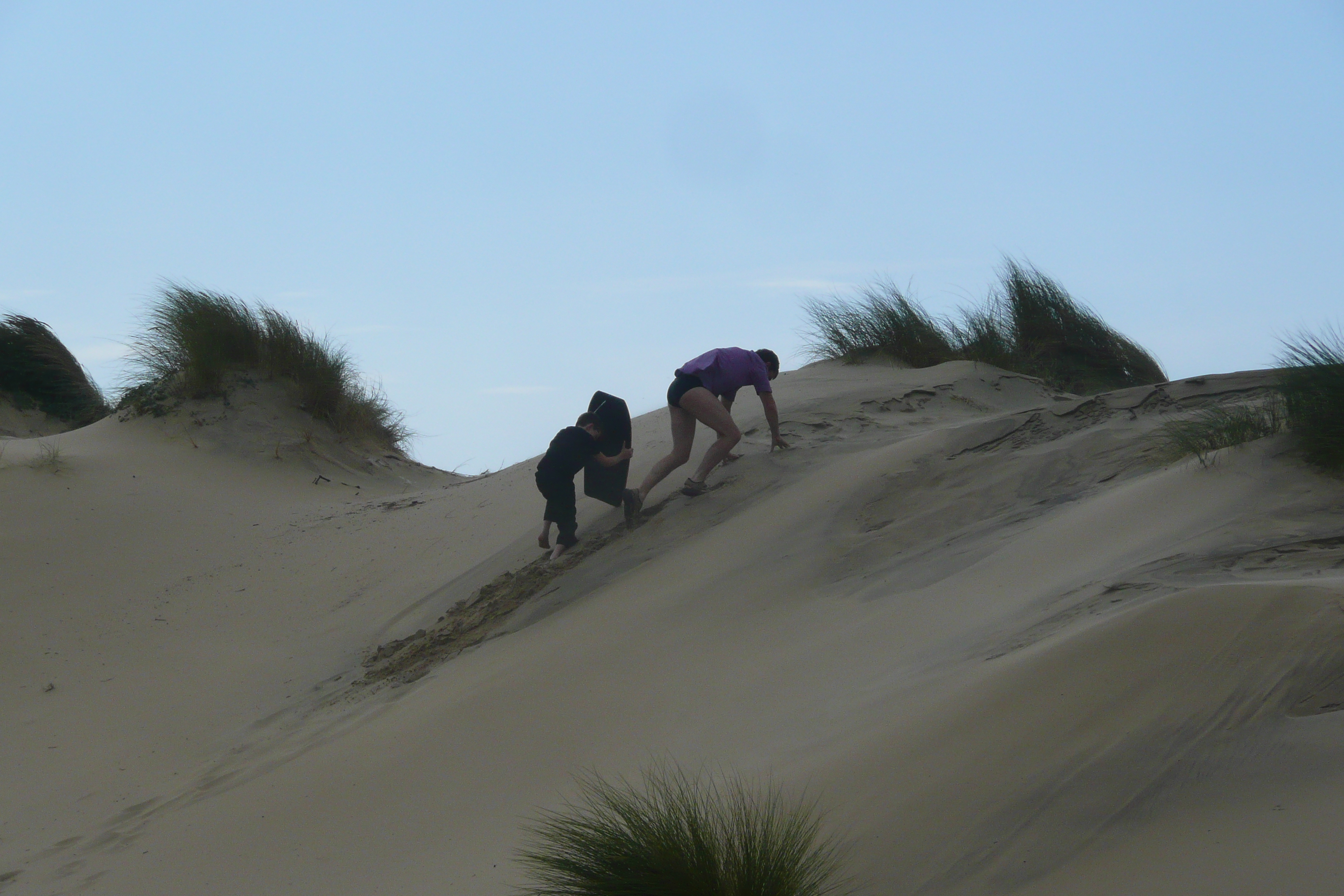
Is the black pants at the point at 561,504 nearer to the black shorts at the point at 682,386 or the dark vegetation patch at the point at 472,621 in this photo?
the dark vegetation patch at the point at 472,621

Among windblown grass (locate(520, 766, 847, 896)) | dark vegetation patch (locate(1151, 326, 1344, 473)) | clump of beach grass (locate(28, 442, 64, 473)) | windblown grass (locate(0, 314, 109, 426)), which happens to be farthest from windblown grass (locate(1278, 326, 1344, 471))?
windblown grass (locate(0, 314, 109, 426))

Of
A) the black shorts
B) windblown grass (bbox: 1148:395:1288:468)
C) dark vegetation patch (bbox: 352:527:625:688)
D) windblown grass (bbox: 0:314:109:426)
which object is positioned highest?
windblown grass (bbox: 0:314:109:426)

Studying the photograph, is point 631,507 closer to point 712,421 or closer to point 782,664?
point 712,421

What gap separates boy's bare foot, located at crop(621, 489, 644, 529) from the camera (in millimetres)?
6809

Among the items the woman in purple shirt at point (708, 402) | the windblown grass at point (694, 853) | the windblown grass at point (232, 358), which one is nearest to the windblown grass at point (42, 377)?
the windblown grass at point (232, 358)

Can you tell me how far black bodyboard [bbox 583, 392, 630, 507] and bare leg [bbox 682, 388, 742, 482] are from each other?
48 cm

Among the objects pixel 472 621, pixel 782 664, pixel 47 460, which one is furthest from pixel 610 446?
pixel 47 460

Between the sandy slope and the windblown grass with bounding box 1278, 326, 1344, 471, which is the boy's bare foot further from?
the windblown grass with bounding box 1278, 326, 1344, 471

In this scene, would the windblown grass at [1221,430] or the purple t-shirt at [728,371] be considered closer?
the windblown grass at [1221,430]

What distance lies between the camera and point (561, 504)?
6.74m

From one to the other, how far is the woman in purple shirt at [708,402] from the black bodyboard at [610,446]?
5.6 inches

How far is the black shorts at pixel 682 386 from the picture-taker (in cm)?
667

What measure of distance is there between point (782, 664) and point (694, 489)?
258 centimetres

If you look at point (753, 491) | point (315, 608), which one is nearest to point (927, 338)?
point (753, 491)
